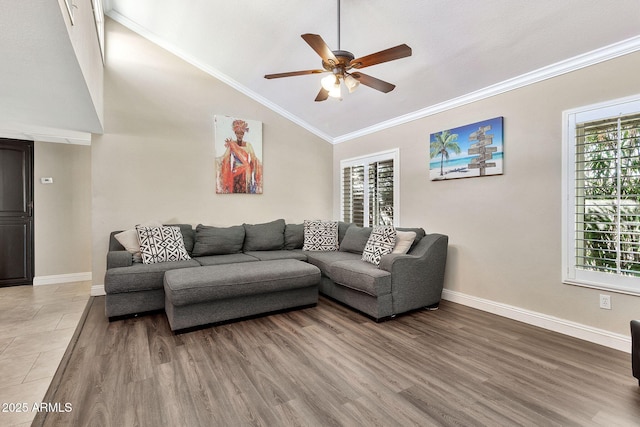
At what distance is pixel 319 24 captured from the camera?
328 cm

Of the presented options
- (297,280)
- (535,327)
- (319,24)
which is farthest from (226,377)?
(319,24)

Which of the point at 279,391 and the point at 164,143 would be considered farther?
the point at 164,143

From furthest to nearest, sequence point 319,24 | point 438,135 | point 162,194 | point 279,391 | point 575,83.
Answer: point 162,194
point 438,135
point 319,24
point 575,83
point 279,391

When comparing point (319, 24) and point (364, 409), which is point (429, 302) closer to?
point (364, 409)

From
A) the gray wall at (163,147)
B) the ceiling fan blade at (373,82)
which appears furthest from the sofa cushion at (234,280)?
the ceiling fan blade at (373,82)

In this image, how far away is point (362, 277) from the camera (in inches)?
128

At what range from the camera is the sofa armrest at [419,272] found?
3256 mm

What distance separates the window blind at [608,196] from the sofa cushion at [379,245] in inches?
67.2

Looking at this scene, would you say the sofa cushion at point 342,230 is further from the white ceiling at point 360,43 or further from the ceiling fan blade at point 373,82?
the ceiling fan blade at point 373,82

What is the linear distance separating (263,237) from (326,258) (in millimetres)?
1134

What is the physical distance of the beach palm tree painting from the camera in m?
3.34

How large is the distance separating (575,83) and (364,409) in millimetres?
3199

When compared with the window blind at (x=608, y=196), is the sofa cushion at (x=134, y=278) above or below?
below

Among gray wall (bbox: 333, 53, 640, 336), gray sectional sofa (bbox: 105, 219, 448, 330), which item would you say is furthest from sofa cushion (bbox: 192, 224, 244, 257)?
gray wall (bbox: 333, 53, 640, 336)
